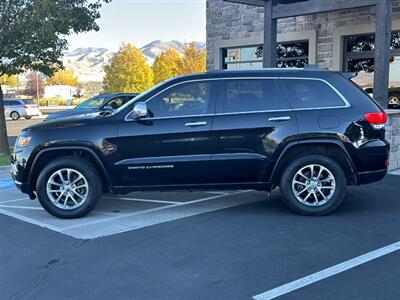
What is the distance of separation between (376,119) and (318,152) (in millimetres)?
838

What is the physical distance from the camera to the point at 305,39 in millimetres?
13547

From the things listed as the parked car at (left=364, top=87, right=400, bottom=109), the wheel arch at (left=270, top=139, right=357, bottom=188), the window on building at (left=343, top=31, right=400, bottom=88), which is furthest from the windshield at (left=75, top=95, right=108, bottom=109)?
the wheel arch at (left=270, top=139, right=357, bottom=188)

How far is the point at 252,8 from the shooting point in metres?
14.6

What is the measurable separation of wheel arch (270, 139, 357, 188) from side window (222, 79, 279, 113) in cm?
60

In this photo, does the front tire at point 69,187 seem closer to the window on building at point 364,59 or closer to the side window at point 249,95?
the side window at point 249,95

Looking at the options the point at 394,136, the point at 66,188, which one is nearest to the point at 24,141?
the point at 66,188

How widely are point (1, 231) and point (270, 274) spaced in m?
3.46

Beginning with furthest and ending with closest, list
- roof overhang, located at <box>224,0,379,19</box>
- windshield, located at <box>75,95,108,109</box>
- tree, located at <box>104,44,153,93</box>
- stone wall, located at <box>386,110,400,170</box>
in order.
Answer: tree, located at <box>104,44,153,93</box>
windshield, located at <box>75,95,108,109</box>
roof overhang, located at <box>224,0,379,19</box>
stone wall, located at <box>386,110,400,170</box>

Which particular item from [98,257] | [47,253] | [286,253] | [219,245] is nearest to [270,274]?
[286,253]

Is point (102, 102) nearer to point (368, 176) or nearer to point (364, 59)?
point (364, 59)

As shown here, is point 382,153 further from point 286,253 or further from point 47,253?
point 47,253

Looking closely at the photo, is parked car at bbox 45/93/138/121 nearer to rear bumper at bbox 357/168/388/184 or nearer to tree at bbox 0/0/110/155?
tree at bbox 0/0/110/155

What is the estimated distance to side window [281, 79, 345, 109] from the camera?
6.16 m

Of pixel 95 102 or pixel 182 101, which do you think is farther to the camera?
pixel 95 102
